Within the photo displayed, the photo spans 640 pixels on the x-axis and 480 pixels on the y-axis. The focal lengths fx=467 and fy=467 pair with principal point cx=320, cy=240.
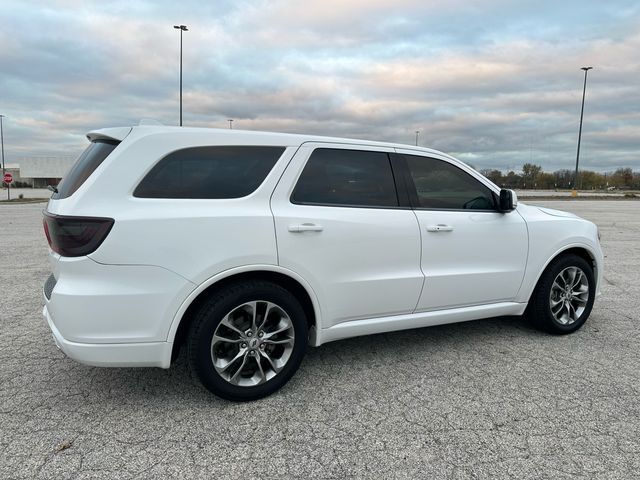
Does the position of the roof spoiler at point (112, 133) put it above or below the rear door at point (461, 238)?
above

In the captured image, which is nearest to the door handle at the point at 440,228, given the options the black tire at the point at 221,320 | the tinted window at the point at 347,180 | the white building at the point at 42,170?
the tinted window at the point at 347,180

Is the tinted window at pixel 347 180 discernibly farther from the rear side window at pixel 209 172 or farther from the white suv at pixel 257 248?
the rear side window at pixel 209 172

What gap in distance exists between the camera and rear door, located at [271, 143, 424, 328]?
318 centimetres

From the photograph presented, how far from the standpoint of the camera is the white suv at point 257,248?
2746mm

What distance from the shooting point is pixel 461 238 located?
3.83m

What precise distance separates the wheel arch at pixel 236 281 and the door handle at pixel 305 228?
27 centimetres

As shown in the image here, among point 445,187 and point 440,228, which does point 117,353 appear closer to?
point 440,228

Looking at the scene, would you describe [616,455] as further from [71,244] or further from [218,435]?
[71,244]

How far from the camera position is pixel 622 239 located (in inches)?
464

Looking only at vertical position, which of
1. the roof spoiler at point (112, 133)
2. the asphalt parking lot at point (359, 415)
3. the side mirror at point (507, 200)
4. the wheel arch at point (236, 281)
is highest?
the roof spoiler at point (112, 133)

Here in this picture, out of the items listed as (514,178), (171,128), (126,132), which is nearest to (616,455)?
(171,128)

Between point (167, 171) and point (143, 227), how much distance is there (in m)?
0.41

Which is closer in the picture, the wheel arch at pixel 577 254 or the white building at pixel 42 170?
the wheel arch at pixel 577 254

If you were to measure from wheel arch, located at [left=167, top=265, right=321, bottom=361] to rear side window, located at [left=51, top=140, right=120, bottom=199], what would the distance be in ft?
3.30
